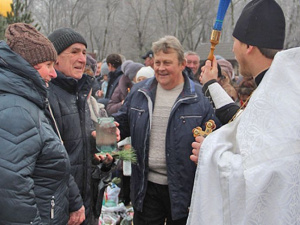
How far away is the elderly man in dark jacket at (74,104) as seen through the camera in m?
2.32

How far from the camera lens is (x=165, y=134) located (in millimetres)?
2842

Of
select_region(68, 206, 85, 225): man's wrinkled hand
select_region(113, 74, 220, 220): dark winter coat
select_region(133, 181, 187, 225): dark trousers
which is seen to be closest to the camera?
select_region(68, 206, 85, 225): man's wrinkled hand

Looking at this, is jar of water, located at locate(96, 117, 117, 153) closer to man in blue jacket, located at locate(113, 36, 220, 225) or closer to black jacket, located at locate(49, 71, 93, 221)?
black jacket, located at locate(49, 71, 93, 221)

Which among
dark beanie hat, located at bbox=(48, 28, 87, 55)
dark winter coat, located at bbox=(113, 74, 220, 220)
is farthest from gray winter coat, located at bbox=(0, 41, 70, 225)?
dark winter coat, located at bbox=(113, 74, 220, 220)

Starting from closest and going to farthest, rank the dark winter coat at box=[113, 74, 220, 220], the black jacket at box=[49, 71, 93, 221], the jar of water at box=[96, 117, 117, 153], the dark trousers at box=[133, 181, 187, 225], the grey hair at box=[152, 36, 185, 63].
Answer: the black jacket at box=[49, 71, 93, 221]
the jar of water at box=[96, 117, 117, 153]
the dark winter coat at box=[113, 74, 220, 220]
the dark trousers at box=[133, 181, 187, 225]
the grey hair at box=[152, 36, 185, 63]

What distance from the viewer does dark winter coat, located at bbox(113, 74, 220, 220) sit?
2742mm

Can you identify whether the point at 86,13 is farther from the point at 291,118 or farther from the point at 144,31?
the point at 291,118

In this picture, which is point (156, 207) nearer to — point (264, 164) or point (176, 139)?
point (176, 139)

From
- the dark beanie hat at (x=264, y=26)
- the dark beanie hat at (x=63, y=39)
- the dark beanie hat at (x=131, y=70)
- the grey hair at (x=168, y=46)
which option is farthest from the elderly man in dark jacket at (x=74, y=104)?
the dark beanie hat at (x=131, y=70)

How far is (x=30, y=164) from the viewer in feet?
5.33

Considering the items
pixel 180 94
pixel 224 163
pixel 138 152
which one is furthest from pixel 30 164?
pixel 180 94

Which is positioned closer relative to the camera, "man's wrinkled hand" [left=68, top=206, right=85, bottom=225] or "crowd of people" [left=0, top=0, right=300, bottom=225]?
"crowd of people" [left=0, top=0, right=300, bottom=225]

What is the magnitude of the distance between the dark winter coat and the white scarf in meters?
1.17

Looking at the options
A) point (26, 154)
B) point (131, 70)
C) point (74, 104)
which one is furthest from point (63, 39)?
point (131, 70)
